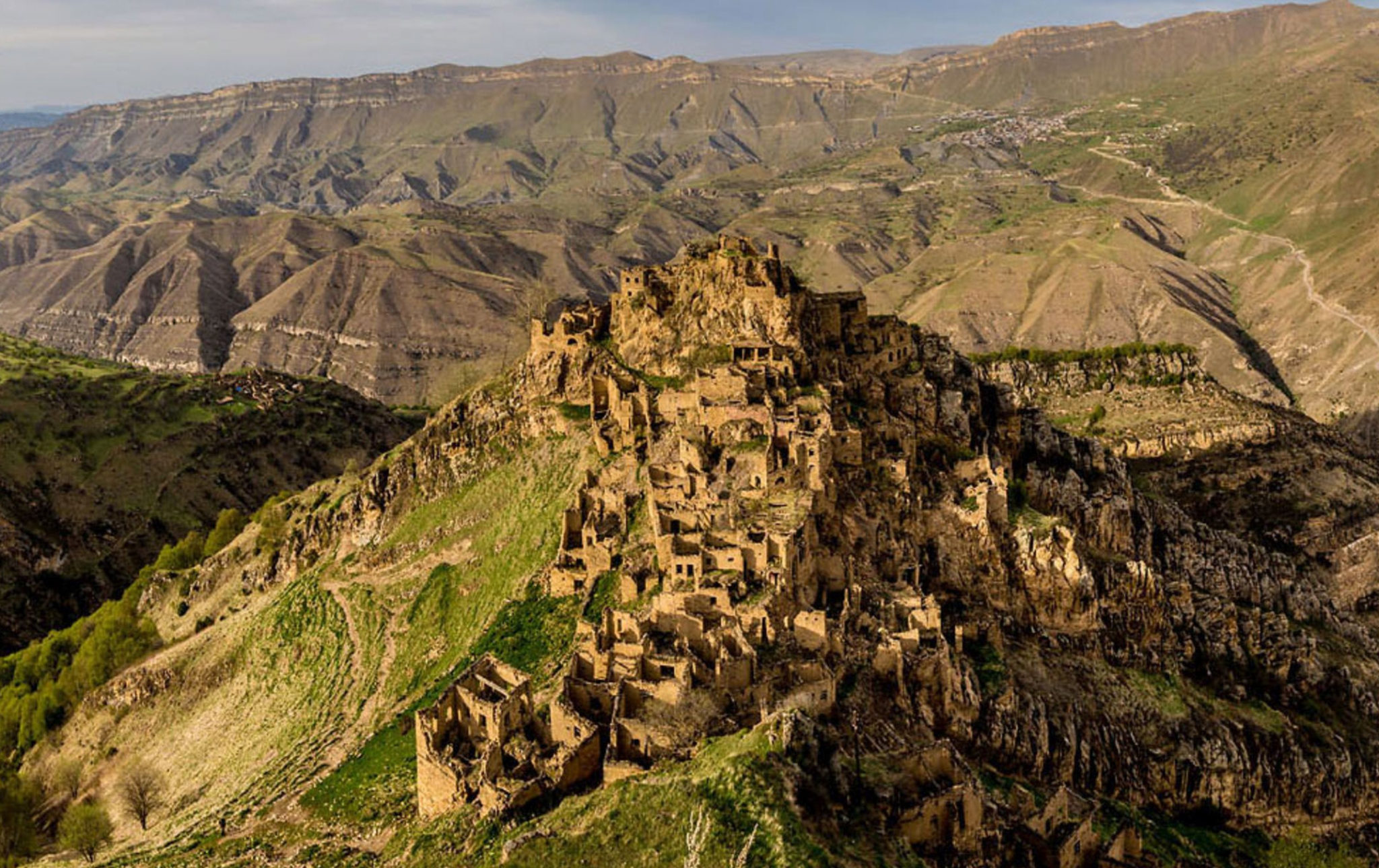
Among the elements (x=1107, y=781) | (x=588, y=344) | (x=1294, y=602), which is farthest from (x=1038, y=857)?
(x=1294, y=602)

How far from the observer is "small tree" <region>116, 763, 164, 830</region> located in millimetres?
77750

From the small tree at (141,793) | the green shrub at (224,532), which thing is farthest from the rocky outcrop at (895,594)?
the green shrub at (224,532)

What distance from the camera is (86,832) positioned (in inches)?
2911

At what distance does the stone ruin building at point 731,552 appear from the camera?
43.4 m

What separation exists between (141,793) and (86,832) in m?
5.61

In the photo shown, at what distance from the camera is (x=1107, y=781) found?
228 feet

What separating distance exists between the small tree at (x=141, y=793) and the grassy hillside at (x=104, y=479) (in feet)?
236

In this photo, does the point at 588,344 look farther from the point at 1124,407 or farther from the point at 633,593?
the point at 1124,407

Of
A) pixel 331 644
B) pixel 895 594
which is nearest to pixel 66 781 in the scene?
pixel 331 644

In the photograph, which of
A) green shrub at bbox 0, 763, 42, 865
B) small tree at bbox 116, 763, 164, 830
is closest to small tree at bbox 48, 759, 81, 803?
green shrub at bbox 0, 763, 42, 865

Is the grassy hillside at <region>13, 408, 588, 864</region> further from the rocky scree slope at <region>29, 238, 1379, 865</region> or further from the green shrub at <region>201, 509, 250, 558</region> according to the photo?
the green shrub at <region>201, 509, 250, 558</region>

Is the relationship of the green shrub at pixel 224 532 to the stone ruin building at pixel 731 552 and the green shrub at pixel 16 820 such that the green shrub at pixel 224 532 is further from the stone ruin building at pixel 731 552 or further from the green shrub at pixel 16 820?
the stone ruin building at pixel 731 552

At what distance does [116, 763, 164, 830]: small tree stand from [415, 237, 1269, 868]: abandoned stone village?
3705 cm

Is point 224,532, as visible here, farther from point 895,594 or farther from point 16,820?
point 895,594
